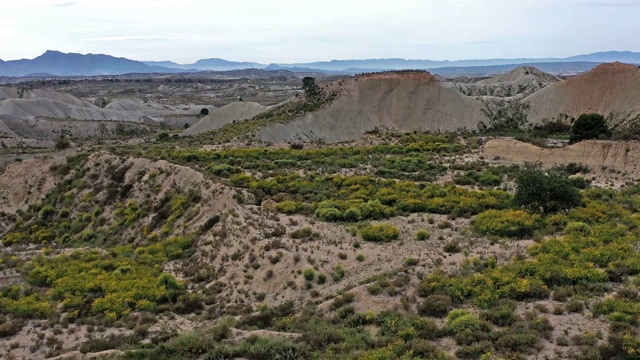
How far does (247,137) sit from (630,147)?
125 feet

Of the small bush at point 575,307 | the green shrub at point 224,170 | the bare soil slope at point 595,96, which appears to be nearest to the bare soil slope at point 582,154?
the green shrub at point 224,170

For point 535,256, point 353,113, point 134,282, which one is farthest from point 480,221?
point 353,113

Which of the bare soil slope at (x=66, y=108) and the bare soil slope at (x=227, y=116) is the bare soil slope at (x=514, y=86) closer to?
the bare soil slope at (x=227, y=116)

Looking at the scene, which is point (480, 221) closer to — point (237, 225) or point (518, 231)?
point (518, 231)

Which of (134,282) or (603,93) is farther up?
(603,93)

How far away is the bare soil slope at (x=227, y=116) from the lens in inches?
3504

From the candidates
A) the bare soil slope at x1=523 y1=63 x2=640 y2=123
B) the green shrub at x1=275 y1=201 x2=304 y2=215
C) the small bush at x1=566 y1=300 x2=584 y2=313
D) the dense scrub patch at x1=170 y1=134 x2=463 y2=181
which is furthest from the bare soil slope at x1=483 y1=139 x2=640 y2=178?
the bare soil slope at x1=523 y1=63 x2=640 y2=123

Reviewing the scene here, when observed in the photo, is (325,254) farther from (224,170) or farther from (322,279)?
(224,170)

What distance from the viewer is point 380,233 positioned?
1986 cm

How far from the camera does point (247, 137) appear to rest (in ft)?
186

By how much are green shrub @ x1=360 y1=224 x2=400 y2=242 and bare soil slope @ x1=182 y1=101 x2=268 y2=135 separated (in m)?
71.3

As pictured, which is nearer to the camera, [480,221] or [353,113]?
[480,221]

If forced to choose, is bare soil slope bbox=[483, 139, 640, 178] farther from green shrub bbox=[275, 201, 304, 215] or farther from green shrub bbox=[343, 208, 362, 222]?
green shrub bbox=[275, 201, 304, 215]

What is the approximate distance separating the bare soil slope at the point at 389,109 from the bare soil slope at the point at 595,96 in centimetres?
1041
